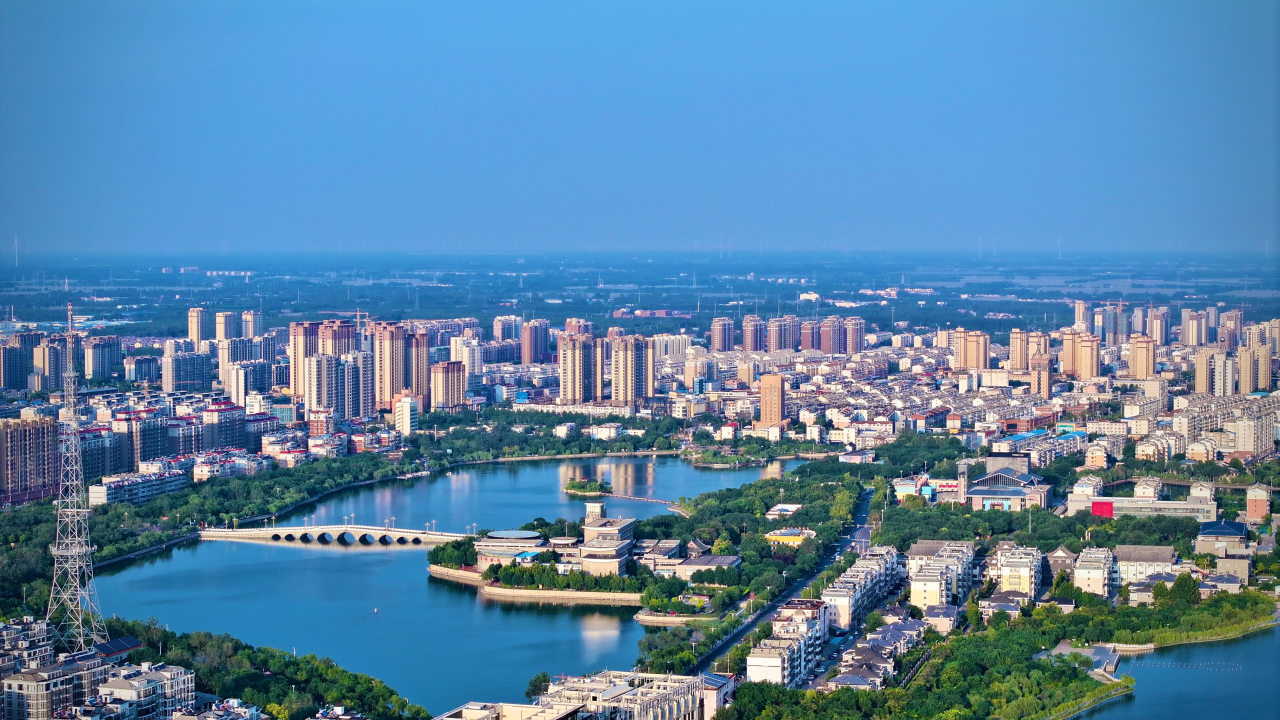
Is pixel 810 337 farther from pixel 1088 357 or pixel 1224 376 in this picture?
pixel 1224 376

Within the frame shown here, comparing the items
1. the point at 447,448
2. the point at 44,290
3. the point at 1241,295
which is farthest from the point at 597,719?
the point at 44,290

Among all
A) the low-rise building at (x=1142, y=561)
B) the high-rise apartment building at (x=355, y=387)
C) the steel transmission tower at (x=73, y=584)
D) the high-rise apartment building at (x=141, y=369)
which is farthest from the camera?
the high-rise apartment building at (x=141, y=369)

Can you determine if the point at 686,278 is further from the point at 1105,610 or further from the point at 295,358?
the point at 1105,610

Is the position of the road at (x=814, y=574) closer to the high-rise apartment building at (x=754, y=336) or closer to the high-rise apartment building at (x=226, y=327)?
the high-rise apartment building at (x=754, y=336)

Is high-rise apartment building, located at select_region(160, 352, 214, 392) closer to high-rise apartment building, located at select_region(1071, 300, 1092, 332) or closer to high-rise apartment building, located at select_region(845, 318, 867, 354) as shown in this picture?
high-rise apartment building, located at select_region(845, 318, 867, 354)

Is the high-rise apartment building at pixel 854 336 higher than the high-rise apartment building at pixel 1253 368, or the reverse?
the high-rise apartment building at pixel 1253 368

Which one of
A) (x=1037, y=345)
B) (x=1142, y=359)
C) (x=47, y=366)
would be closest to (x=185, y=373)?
(x=47, y=366)

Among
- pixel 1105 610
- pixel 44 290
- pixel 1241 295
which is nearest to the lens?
pixel 1105 610

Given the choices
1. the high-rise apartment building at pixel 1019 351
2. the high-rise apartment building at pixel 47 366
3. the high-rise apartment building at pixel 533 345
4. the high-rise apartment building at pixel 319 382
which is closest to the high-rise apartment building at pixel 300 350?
the high-rise apartment building at pixel 319 382
